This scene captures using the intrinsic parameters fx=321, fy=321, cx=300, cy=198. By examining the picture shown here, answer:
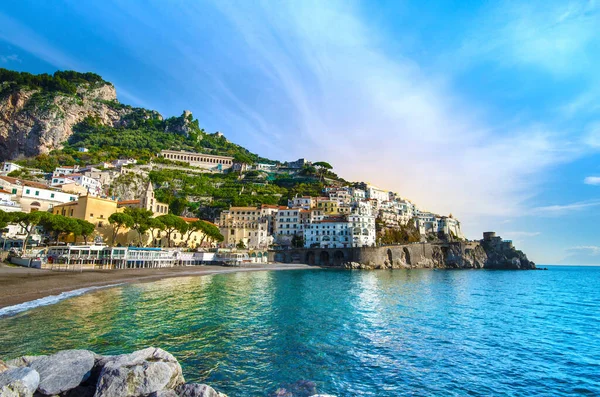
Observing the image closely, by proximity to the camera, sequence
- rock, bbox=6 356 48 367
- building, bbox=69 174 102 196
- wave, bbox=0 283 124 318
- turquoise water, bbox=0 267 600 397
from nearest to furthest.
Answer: rock, bbox=6 356 48 367
turquoise water, bbox=0 267 600 397
wave, bbox=0 283 124 318
building, bbox=69 174 102 196

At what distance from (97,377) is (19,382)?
1.81 metres

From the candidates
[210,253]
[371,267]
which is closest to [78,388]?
[210,253]

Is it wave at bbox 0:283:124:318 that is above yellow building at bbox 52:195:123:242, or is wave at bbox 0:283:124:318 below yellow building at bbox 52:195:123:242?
below

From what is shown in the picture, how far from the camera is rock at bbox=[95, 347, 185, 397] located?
7.36 m

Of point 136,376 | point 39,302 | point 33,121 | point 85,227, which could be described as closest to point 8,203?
point 85,227

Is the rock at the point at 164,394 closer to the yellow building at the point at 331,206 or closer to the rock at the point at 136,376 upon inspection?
the rock at the point at 136,376

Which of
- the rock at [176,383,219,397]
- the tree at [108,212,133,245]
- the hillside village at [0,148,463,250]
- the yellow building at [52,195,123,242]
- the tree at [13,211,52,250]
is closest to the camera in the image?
the rock at [176,383,219,397]

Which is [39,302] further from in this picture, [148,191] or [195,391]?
[148,191]

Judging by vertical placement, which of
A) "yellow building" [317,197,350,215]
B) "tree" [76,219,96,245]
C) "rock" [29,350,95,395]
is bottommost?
"rock" [29,350,95,395]

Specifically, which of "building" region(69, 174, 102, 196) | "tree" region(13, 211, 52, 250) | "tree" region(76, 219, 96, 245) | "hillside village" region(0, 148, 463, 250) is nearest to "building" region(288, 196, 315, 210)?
"hillside village" region(0, 148, 463, 250)

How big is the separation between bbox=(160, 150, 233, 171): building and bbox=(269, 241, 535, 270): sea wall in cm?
6261

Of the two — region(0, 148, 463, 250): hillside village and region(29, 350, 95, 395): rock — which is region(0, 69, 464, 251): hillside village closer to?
region(0, 148, 463, 250): hillside village

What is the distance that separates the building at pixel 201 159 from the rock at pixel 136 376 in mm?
120820

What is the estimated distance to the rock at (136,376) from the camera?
24.2ft
